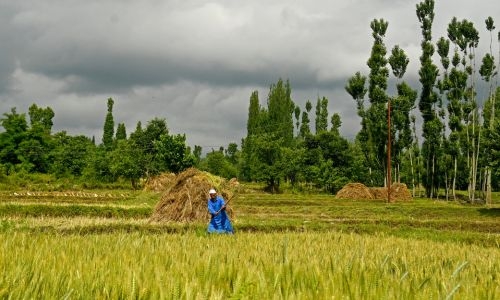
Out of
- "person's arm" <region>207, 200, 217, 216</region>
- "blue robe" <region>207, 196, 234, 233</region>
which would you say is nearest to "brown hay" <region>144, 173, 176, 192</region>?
"blue robe" <region>207, 196, 234, 233</region>

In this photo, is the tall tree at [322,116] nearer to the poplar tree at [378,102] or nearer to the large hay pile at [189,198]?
the poplar tree at [378,102]

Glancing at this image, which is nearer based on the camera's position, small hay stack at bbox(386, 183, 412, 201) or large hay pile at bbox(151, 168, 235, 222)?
large hay pile at bbox(151, 168, 235, 222)

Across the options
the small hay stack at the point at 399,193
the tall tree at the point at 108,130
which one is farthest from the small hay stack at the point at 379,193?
the tall tree at the point at 108,130

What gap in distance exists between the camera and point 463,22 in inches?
1857

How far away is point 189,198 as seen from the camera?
20328mm

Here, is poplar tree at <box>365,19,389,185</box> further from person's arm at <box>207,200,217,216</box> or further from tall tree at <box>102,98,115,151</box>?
tall tree at <box>102,98,115,151</box>

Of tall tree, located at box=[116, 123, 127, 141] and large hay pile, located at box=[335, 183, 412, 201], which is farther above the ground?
tall tree, located at box=[116, 123, 127, 141]

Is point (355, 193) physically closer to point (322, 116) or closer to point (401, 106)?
point (401, 106)

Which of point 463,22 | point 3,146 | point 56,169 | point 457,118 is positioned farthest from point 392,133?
point 3,146

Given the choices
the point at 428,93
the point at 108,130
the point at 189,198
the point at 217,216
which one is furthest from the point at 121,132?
the point at 217,216

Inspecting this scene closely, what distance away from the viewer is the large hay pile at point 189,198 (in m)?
20.2

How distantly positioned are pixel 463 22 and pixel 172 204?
125 ft

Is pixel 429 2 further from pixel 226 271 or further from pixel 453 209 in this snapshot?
pixel 226 271

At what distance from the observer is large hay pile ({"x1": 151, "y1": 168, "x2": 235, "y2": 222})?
2023 cm
